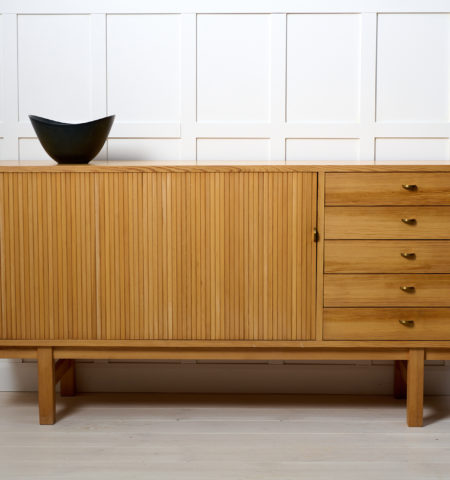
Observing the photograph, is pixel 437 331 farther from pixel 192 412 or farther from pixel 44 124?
pixel 44 124

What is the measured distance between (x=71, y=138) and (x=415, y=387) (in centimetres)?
160

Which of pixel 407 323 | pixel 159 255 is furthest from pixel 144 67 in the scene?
pixel 407 323

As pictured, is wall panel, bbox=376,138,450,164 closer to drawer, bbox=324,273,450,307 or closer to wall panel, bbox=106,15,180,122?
drawer, bbox=324,273,450,307

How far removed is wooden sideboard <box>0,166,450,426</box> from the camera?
A: 97.3 inches

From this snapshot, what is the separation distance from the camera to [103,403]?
288 cm

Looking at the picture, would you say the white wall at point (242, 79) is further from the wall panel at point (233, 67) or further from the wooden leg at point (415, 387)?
the wooden leg at point (415, 387)

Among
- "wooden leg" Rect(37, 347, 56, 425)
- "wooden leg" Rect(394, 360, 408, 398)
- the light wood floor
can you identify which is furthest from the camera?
"wooden leg" Rect(394, 360, 408, 398)

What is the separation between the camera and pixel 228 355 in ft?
8.41

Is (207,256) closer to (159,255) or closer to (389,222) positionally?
(159,255)

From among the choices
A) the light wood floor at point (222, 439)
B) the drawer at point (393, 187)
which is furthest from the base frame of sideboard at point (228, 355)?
the drawer at point (393, 187)

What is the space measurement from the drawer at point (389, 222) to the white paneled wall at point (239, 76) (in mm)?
522

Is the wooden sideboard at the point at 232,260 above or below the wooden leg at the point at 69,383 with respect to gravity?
above

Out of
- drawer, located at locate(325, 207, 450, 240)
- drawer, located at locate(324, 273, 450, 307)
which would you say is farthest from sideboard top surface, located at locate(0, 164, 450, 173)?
→ drawer, located at locate(324, 273, 450, 307)

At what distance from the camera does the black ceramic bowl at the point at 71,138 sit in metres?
2.60
